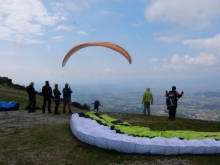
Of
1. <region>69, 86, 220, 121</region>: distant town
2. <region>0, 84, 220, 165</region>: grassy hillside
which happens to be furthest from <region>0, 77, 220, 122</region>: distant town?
<region>0, 84, 220, 165</region>: grassy hillside

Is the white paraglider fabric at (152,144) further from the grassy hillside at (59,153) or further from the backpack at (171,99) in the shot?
the backpack at (171,99)

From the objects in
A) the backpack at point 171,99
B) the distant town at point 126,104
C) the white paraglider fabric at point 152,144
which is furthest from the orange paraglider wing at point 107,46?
the white paraglider fabric at point 152,144

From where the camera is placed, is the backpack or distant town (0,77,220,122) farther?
distant town (0,77,220,122)

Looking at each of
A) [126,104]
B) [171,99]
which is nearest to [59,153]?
[171,99]

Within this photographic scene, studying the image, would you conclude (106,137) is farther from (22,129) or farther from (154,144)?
(22,129)

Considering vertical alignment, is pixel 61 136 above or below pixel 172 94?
below

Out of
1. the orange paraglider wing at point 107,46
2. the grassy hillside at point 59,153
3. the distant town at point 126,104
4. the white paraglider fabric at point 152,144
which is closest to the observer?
the grassy hillside at point 59,153

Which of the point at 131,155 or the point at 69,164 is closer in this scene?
the point at 69,164

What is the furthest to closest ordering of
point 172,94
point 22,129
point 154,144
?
point 172,94 < point 22,129 < point 154,144

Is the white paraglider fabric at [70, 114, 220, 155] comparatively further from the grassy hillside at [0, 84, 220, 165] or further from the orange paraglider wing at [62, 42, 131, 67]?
the orange paraglider wing at [62, 42, 131, 67]

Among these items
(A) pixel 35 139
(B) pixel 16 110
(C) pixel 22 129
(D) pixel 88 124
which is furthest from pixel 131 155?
(B) pixel 16 110

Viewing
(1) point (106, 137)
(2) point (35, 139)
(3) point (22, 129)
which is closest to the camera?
(1) point (106, 137)
